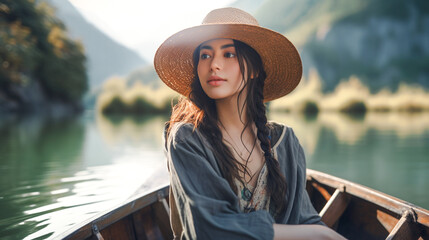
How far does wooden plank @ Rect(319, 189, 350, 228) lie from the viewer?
191cm

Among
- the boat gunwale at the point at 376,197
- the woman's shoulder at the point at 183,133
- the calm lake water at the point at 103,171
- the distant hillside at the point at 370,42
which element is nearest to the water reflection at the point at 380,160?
the calm lake water at the point at 103,171

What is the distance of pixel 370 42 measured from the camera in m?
55.3

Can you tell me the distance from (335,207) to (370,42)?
199 ft

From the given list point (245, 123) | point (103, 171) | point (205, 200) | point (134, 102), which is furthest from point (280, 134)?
point (134, 102)

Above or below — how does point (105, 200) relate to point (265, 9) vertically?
below

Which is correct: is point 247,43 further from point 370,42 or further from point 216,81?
point 370,42

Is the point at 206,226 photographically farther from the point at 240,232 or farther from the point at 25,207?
the point at 25,207

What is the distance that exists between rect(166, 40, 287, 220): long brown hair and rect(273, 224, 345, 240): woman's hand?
0.53ft

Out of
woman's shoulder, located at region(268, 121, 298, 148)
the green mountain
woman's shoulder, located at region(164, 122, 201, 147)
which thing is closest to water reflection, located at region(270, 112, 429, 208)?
woman's shoulder, located at region(268, 121, 298, 148)

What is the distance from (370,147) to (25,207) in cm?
655

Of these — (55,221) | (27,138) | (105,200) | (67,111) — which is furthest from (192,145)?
(67,111)

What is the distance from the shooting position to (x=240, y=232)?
1003 millimetres

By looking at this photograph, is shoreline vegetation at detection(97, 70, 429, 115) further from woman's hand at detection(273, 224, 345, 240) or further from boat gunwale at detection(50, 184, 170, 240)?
woman's hand at detection(273, 224, 345, 240)

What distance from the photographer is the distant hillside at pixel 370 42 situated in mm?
50750
